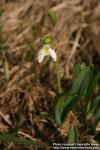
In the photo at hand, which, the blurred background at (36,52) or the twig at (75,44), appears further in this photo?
the twig at (75,44)

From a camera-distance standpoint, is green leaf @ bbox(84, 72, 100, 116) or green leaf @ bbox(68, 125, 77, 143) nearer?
green leaf @ bbox(68, 125, 77, 143)

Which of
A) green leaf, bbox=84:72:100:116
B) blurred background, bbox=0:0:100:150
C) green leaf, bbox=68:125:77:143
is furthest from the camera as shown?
blurred background, bbox=0:0:100:150

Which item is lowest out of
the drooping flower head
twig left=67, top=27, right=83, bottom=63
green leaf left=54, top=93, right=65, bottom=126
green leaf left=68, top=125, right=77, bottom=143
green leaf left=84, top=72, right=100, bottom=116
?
green leaf left=68, top=125, right=77, bottom=143

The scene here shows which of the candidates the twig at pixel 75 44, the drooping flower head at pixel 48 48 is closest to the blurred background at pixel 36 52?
the twig at pixel 75 44

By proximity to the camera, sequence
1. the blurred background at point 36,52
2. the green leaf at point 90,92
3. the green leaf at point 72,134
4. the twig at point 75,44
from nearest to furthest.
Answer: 1. the green leaf at point 72,134
2. the green leaf at point 90,92
3. the blurred background at point 36,52
4. the twig at point 75,44

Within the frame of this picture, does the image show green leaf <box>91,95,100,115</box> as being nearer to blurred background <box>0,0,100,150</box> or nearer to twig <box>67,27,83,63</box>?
blurred background <box>0,0,100,150</box>

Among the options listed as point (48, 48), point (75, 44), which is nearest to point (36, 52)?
point (75, 44)

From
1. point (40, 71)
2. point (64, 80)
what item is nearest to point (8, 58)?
point (40, 71)

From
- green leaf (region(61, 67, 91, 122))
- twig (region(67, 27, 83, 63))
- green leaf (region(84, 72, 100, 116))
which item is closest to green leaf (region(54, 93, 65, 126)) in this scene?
green leaf (region(61, 67, 91, 122))

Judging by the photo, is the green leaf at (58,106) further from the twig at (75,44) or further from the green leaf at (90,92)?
the twig at (75,44)
